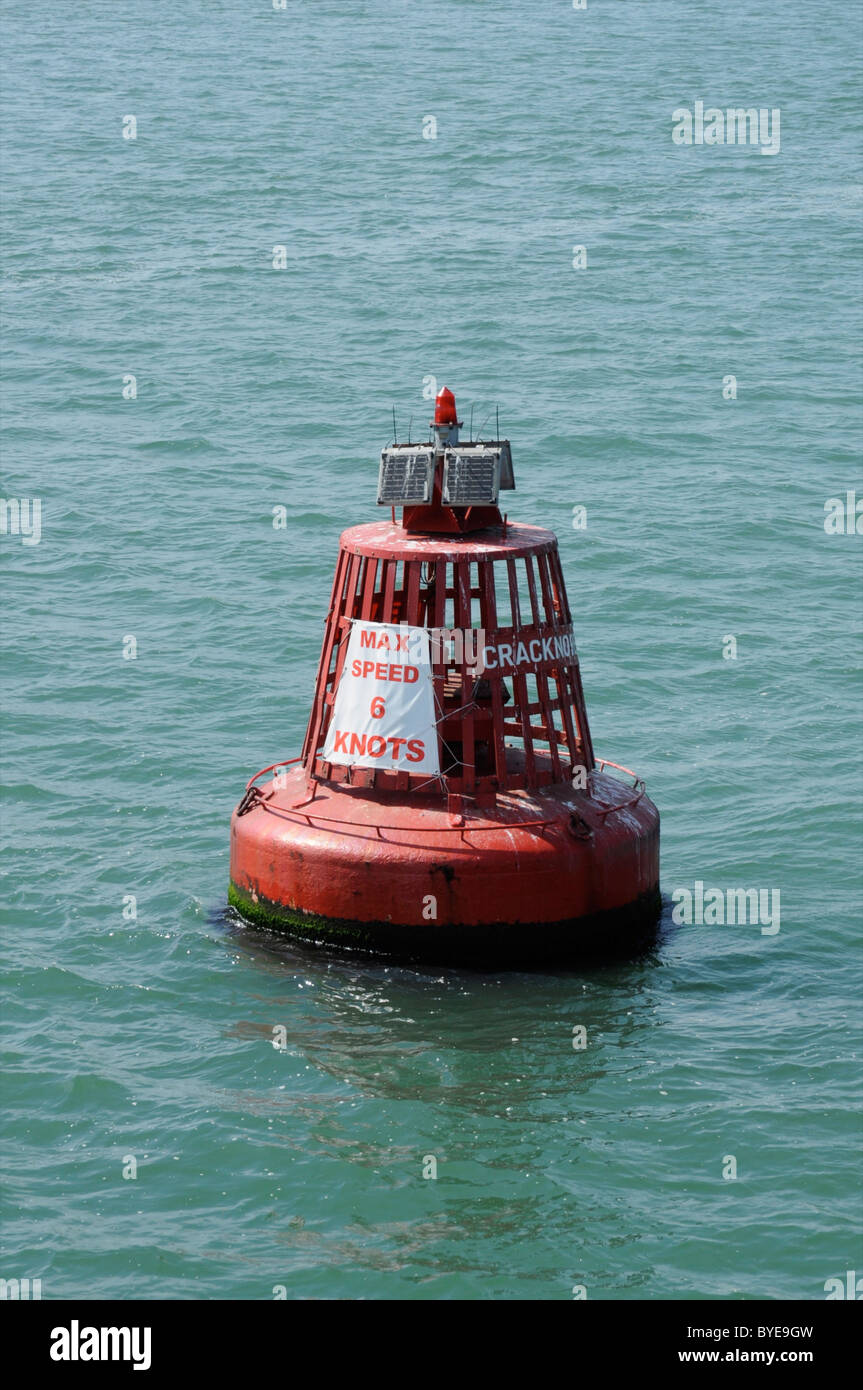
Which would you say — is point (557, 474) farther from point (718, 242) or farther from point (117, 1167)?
point (117, 1167)

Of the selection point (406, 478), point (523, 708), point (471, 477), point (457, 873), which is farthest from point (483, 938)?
point (406, 478)

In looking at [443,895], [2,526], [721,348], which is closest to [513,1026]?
[443,895]

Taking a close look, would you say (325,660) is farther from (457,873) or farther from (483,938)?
(483,938)

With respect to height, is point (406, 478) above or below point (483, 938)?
above

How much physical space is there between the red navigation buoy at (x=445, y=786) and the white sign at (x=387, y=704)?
21 mm

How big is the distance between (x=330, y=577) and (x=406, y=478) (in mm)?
15673

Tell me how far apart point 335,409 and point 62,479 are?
286 inches

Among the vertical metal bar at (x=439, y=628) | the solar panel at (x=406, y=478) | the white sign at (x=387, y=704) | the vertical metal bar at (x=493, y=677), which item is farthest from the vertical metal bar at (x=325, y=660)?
the vertical metal bar at (x=493, y=677)

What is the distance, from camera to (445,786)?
30156 mm

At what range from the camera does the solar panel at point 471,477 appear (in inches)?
1180

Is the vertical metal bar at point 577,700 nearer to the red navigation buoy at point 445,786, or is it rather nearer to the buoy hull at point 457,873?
the red navigation buoy at point 445,786

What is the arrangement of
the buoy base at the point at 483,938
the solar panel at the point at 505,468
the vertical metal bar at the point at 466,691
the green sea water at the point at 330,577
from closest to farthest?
the green sea water at the point at 330,577 < the buoy base at the point at 483,938 < the vertical metal bar at the point at 466,691 < the solar panel at the point at 505,468

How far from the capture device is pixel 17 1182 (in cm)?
2497

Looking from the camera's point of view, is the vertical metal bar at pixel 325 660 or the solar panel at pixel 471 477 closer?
the solar panel at pixel 471 477
